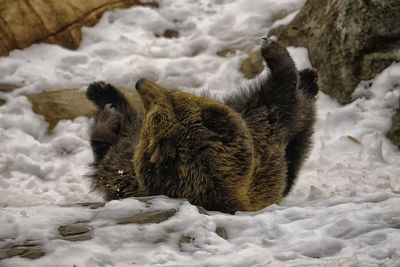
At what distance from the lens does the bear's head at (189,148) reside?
284 centimetres

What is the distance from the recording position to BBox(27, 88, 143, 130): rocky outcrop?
5.71m

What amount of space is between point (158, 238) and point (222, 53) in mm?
5174

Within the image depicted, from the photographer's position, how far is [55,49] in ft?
22.3

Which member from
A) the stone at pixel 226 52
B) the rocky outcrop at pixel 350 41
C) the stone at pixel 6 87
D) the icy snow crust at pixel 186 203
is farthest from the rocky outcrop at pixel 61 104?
the rocky outcrop at pixel 350 41

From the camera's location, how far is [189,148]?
2857 millimetres

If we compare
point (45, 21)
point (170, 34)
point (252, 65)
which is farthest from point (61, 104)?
point (252, 65)

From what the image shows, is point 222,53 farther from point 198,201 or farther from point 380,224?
point 380,224

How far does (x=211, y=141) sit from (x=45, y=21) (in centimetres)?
517

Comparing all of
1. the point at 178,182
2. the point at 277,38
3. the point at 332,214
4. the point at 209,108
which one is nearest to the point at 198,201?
the point at 178,182

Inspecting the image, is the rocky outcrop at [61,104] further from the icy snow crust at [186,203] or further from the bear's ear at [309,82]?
the bear's ear at [309,82]

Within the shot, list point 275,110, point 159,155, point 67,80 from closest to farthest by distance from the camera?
point 159,155 → point 275,110 → point 67,80

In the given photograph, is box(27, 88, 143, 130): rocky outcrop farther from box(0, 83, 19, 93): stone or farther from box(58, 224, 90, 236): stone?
box(58, 224, 90, 236): stone

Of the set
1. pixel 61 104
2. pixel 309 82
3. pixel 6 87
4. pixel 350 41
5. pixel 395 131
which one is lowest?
pixel 61 104

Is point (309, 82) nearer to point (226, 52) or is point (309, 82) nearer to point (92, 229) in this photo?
point (226, 52)
